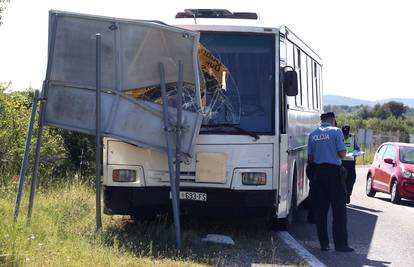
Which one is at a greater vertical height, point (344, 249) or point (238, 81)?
point (238, 81)

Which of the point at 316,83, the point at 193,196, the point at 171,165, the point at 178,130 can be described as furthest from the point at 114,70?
the point at 316,83

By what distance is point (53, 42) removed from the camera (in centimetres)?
854

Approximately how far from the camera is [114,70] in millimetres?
8875

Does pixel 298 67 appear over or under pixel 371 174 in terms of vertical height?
over

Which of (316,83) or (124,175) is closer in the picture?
(124,175)

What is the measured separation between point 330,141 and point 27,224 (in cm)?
440

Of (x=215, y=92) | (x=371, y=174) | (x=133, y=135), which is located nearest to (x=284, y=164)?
(x=215, y=92)

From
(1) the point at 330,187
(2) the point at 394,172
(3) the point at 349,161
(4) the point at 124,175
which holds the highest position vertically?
(3) the point at 349,161

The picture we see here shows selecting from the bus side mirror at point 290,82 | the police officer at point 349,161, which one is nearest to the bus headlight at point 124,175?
the bus side mirror at point 290,82

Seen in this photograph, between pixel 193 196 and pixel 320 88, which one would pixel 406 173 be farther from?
pixel 193 196

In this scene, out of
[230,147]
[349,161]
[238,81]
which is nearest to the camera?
[230,147]

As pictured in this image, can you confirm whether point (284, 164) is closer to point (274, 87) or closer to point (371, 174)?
point (274, 87)

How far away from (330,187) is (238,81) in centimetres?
205

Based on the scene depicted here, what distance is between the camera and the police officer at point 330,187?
9922 millimetres
